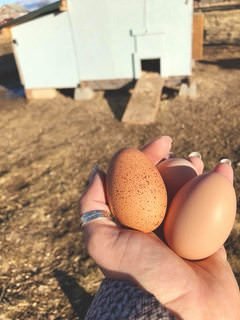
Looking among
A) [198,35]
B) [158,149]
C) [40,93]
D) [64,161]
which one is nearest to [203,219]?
[158,149]

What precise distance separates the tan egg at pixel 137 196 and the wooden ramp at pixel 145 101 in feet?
17.2

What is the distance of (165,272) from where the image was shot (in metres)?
1.86

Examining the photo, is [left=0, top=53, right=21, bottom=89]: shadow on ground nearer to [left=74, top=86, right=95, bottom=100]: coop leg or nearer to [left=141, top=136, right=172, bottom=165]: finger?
[left=74, top=86, right=95, bottom=100]: coop leg

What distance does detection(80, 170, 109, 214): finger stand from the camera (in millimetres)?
2216

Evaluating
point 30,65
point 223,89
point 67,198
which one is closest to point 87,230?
point 67,198

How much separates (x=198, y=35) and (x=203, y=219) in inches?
403

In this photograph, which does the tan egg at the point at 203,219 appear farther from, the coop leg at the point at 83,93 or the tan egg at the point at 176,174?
the coop leg at the point at 83,93

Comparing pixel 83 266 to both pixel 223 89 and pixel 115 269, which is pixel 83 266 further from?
pixel 223 89

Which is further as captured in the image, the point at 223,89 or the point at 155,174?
the point at 223,89

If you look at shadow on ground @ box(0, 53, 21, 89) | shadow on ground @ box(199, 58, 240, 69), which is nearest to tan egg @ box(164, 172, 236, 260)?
shadow on ground @ box(199, 58, 240, 69)

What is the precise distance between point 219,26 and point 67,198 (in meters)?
12.2

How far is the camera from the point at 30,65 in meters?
9.47

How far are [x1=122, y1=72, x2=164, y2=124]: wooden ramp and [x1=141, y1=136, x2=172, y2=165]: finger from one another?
4.75 meters

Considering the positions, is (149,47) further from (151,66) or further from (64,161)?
(64,161)
